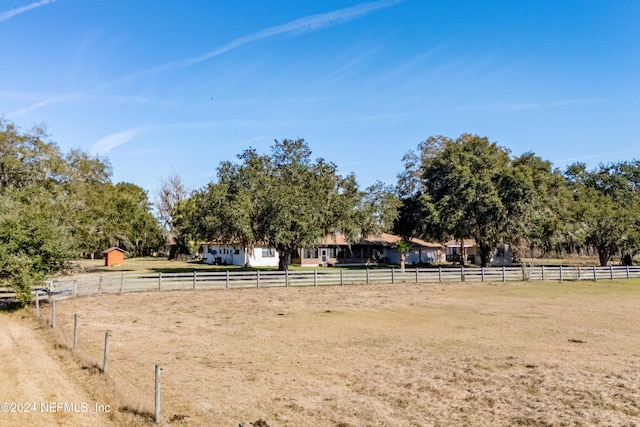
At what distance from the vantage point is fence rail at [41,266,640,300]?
24.5 meters

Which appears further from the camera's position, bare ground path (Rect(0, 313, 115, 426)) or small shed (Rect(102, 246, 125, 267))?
small shed (Rect(102, 246, 125, 267))

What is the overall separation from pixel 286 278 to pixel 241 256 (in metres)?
25.4

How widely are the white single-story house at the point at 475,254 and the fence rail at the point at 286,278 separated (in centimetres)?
2347

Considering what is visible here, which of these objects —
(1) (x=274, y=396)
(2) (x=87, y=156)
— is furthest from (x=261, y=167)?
(1) (x=274, y=396)

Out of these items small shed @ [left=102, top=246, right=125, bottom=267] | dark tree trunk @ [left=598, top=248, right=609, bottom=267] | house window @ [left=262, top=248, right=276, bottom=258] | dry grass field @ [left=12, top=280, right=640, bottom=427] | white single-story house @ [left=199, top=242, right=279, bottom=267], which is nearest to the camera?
dry grass field @ [left=12, top=280, right=640, bottom=427]

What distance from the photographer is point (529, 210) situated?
42.4m

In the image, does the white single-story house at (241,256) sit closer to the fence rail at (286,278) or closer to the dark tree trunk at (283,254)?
the dark tree trunk at (283,254)

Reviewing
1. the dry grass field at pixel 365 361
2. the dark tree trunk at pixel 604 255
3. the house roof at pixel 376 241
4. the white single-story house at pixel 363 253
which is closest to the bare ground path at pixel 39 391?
the dry grass field at pixel 365 361

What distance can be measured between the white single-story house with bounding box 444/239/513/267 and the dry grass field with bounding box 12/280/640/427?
40561 millimetres

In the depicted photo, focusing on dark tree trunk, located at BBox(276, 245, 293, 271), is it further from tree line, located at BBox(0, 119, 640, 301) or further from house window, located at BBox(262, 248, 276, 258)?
house window, located at BBox(262, 248, 276, 258)

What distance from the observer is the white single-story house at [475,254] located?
6208 cm

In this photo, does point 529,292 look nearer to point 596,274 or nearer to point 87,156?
point 596,274

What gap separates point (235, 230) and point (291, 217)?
3.91 m

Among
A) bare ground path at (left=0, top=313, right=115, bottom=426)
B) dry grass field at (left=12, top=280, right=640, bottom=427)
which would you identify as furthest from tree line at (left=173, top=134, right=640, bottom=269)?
bare ground path at (left=0, top=313, right=115, bottom=426)
